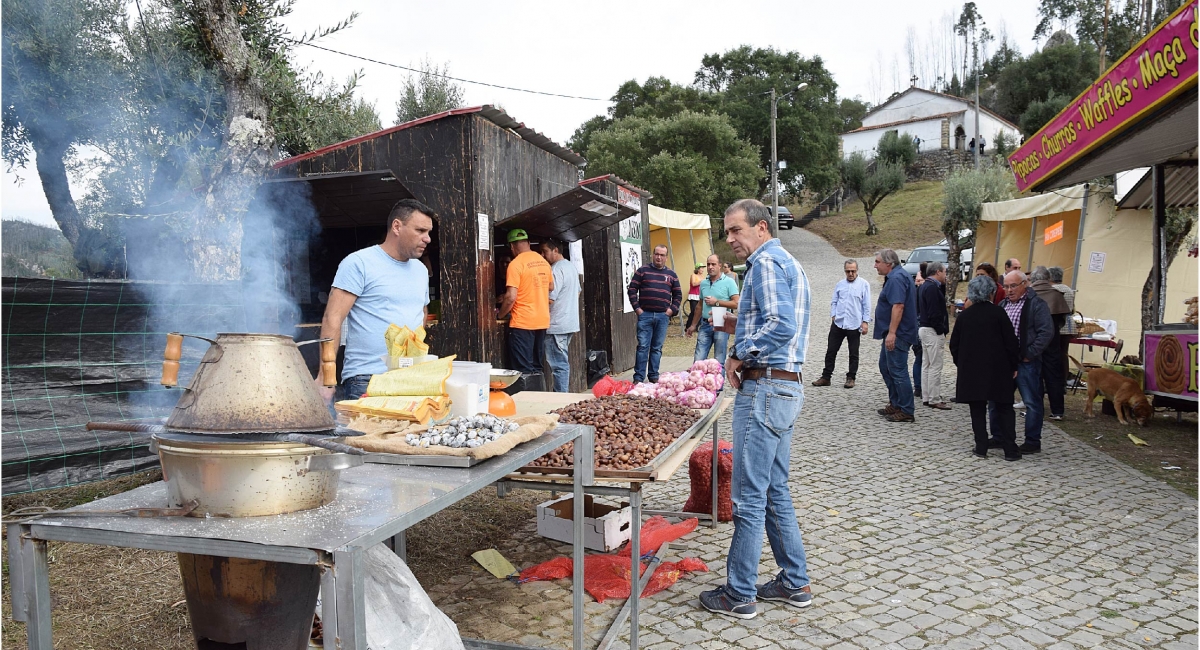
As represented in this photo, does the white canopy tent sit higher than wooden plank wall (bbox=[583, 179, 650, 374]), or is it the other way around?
the white canopy tent

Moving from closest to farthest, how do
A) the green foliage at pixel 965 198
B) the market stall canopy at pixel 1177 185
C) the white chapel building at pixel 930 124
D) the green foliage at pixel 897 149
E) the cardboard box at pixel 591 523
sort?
the cardboard box at pixel 591 523 < the market stall canopy at pixel 1177 185 < the green foliage at pixel 965 198 < the green foliage at pixel 897 149 < the white chapel building at pixel 930 124

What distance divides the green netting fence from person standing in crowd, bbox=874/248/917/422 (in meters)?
7.17

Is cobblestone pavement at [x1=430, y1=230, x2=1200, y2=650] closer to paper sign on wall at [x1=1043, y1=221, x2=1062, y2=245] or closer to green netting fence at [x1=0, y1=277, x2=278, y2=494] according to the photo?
green netting fence at [x1=0, y1=277, x2=278, y2=494]

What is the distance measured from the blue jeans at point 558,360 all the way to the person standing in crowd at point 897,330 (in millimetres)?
3964

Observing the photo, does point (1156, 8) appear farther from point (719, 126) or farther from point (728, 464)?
point (728, 464)

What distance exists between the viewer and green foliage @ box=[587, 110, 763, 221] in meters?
33.6

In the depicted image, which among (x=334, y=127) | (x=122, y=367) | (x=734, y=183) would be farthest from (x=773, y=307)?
(x=734, y=183)

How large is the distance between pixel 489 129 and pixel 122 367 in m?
4.59

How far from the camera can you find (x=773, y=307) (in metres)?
3.74

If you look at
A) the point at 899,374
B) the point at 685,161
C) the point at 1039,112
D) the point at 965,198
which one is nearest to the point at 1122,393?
the point at 899,374

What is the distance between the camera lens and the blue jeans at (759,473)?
376 cm

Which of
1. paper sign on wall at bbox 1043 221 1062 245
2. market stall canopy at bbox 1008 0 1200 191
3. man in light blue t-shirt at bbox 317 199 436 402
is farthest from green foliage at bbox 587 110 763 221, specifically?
man in light blue t-shirt at bbox 317 199 436 402

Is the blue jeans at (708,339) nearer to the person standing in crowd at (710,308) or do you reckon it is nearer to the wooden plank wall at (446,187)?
the person standing in crowd at (710,308)

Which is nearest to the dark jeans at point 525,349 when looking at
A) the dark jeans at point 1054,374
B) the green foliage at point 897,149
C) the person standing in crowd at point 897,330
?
the person standing in crowd at point 897,330
